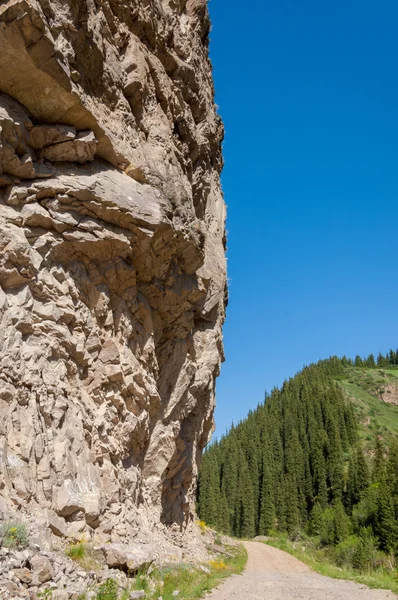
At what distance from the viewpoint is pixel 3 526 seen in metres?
8.02

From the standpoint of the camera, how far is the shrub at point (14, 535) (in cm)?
775

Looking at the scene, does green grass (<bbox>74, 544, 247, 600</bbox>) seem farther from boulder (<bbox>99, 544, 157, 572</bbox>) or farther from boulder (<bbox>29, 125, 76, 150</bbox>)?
boulder (<bbox>29, 125, 76, 150</bbox>)

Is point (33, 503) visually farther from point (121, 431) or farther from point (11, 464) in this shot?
point (121, 431)

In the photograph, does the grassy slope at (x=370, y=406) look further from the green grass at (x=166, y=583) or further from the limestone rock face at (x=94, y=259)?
the limestone rock face at (x=94, y=259)

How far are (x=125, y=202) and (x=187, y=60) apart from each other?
34.9 feet

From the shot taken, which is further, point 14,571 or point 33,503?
point 33,503

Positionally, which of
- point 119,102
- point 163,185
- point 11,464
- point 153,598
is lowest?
point 153,598

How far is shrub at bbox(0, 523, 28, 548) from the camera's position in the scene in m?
7.75

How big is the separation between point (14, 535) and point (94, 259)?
7953 mm

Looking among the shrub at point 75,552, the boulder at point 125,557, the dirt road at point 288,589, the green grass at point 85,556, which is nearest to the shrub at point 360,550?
the dirt road at point 288,589

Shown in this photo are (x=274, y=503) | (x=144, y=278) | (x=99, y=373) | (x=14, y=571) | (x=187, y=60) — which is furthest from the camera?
(x=274, y=503)

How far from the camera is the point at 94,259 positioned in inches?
541

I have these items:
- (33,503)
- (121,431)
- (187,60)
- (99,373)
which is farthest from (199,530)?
(187,60)

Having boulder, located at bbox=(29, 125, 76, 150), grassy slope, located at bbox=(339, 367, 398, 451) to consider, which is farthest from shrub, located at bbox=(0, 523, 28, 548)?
grassy slope, located at bbox=(339, 367, 398, 451)
